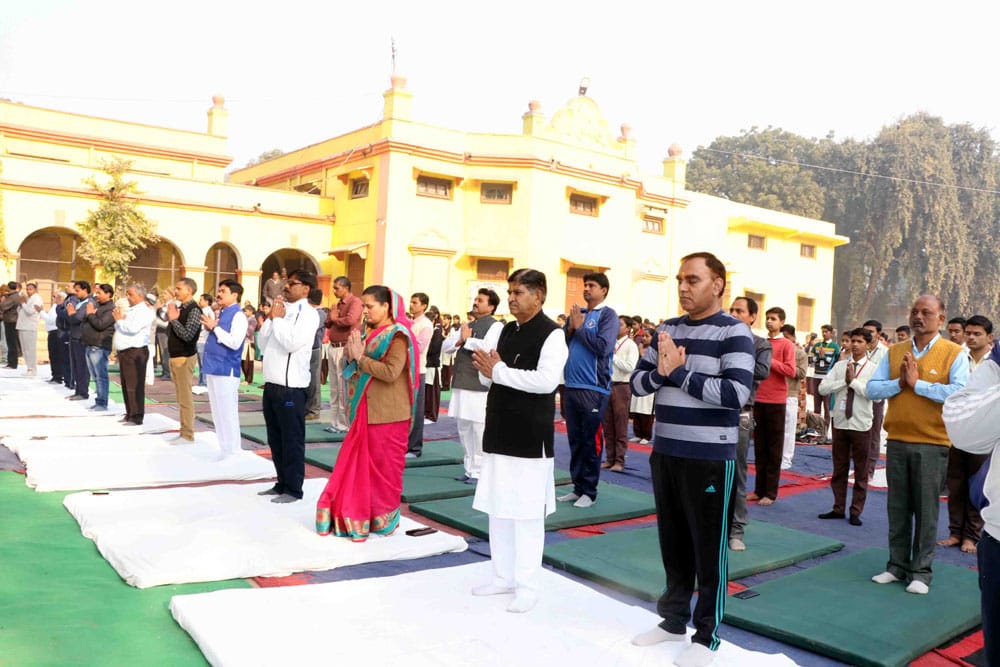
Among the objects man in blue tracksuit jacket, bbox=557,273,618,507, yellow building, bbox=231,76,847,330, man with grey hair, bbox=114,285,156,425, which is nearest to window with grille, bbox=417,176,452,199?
yellow building, bbox=231,76,847,330

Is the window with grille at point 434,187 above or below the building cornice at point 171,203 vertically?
above

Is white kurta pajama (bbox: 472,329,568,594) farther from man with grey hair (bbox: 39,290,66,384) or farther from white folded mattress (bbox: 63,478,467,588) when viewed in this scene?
man with grey hair (bbox: 39,290,66,384)

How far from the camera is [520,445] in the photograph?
4039 mm

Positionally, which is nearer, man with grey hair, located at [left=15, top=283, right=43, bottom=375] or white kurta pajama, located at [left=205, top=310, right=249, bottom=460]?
white kurta pajama, located at [left=205, top=310, right=249, bottom=460]

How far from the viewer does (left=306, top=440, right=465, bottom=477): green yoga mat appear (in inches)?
309

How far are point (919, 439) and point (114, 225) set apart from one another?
739 inches

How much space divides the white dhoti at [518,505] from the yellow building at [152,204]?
1842 cm

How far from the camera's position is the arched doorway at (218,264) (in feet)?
73.6

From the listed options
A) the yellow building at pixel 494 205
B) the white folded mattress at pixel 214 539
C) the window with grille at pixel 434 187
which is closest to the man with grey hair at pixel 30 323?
the yellow building at pixel 494 205

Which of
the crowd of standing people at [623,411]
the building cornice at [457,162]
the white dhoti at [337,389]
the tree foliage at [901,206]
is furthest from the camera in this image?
the tree foliage at [901,206]

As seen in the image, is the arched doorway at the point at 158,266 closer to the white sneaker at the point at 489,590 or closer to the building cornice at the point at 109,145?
the building cornice at the point at 109,145

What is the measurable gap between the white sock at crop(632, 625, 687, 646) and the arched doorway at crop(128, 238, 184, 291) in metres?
20.3

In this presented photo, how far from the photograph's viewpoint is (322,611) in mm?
3814

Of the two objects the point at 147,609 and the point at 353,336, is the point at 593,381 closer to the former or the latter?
the point at 353,336
